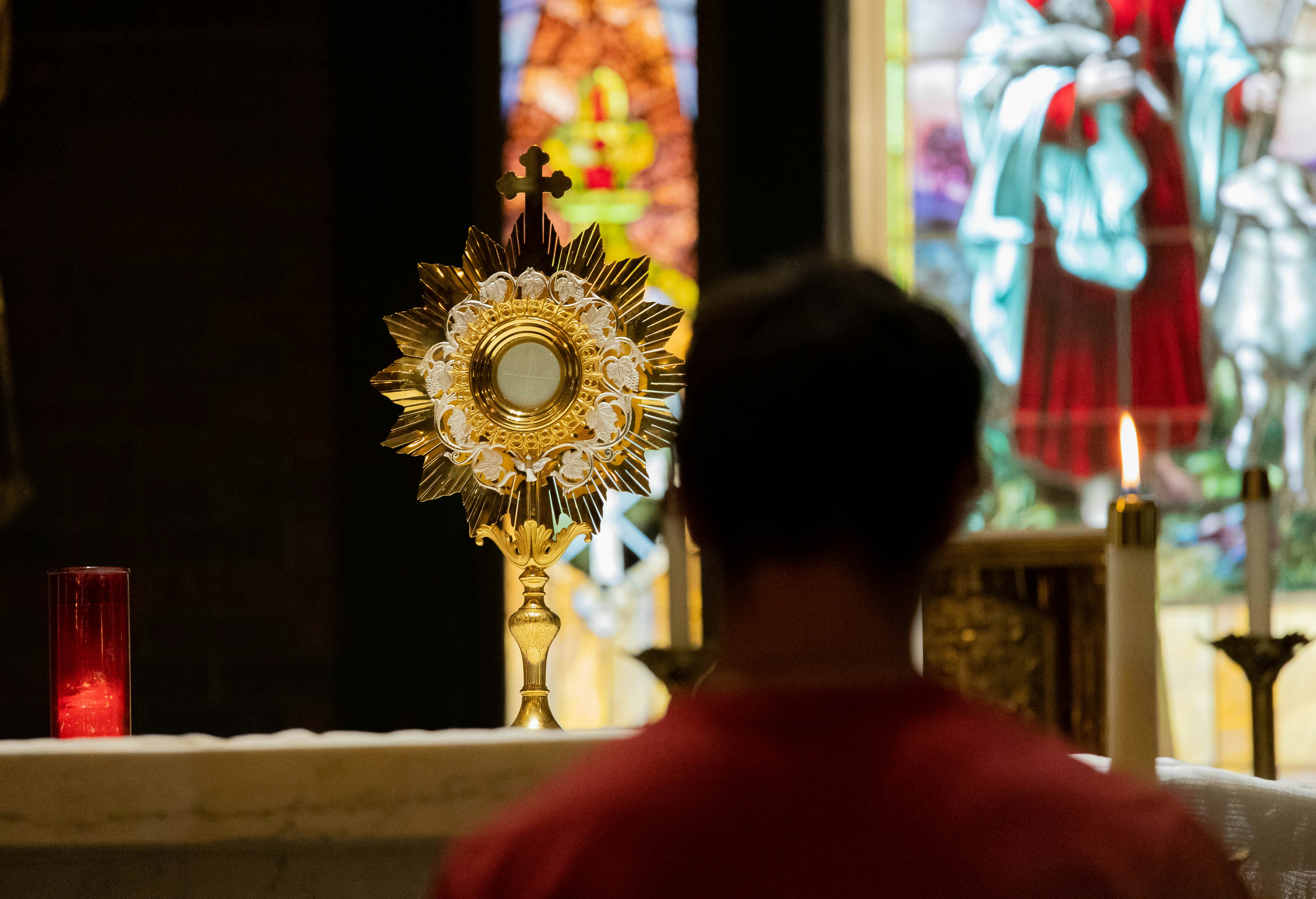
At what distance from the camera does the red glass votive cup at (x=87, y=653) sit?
1.26 metres

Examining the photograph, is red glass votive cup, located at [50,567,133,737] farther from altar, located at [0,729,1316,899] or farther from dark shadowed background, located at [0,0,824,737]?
dark shadowed background, located at [0,0,824,737]

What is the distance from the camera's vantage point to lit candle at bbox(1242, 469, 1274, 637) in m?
1.37

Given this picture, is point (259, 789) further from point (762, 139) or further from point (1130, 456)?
point (762, 139)

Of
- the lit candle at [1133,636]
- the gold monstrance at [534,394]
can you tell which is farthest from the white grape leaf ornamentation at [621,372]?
A: the lit candle at [1133,636]

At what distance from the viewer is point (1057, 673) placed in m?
1.31

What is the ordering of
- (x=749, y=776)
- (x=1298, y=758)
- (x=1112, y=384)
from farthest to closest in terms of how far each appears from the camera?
(x=1112, y=384)
(x=1298, y=758)
(x=749, y=776)

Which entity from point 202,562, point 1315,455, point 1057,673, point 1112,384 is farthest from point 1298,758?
point 202,562

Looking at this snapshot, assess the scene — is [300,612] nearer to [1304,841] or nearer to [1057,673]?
[1057,673]

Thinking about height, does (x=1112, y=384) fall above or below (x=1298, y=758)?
above

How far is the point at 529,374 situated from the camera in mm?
1394

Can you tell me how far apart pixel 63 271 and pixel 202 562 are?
704 millimetres

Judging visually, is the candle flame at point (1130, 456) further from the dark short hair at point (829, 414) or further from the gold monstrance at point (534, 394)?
the gold monstrance at point (534, 394)

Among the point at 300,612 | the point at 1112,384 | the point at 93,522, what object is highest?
the point at 1112,384

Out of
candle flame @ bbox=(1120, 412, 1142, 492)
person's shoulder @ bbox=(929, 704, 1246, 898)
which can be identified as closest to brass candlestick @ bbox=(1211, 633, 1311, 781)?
candle flame @ bbox=(1120, 412, 1142, 492)
